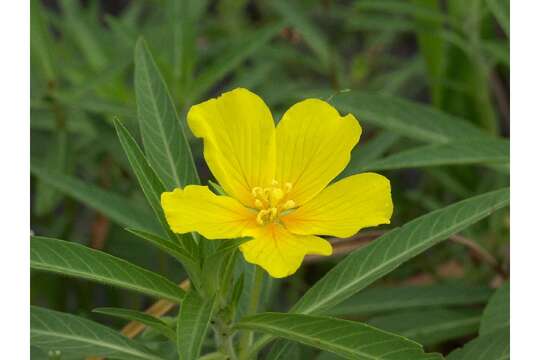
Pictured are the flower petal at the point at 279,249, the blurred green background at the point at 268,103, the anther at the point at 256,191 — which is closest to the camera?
the flower petal at the point at 279,249

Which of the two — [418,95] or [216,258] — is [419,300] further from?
[418,95]

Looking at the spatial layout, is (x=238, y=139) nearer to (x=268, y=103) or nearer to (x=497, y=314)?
(x=497, y=314)

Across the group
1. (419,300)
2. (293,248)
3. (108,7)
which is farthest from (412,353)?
(108,7)

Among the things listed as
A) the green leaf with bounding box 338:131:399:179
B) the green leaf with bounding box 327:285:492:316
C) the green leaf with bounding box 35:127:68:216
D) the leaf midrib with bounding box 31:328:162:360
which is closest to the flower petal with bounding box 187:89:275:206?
the leaf midrib with bounding box 31:328:162:360

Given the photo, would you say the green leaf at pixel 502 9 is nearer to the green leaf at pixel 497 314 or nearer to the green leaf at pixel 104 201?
the green leaf at pixel 497 314

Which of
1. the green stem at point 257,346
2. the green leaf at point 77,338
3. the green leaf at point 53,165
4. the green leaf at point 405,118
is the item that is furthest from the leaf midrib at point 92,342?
the green leaf at point 53,165

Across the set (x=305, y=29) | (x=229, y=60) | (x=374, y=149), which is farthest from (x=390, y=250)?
(x=305, y=29)
